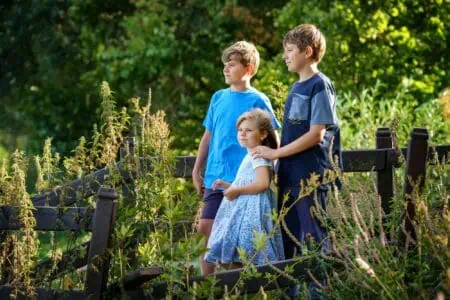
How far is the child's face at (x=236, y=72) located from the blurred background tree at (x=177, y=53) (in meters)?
5.45

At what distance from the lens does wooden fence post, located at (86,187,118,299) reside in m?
5.57

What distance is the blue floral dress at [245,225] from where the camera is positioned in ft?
20.0

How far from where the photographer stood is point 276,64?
14.3m

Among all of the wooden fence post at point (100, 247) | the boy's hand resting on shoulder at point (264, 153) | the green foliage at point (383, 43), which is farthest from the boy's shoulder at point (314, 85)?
the green foliage at point (383, 43)

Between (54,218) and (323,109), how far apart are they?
53.1 inches

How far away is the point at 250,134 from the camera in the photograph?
20.2 feet

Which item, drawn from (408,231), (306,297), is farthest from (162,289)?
(408,231)

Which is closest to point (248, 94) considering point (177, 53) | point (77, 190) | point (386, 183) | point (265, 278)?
point (77, 190)

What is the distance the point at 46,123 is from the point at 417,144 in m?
12.6

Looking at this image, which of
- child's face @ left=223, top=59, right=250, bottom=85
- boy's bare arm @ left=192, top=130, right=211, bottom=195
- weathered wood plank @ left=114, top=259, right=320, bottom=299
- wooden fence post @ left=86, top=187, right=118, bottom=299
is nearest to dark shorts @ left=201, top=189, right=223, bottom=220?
boy's bare arm @ left=192, top=130, right=211, bottom=195

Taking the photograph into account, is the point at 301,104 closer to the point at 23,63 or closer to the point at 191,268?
the point at 191,268

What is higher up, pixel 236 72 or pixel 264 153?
Result: pixel 236 72

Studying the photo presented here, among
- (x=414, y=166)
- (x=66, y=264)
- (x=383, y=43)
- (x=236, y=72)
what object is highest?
A: (x=383, y=43)

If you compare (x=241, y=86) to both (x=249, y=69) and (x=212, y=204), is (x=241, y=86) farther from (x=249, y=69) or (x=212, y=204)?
(x=212, y=204)
